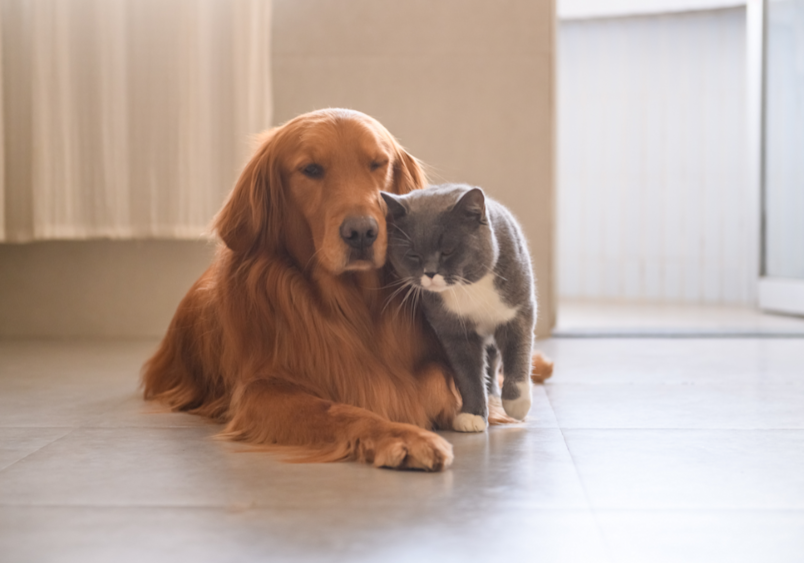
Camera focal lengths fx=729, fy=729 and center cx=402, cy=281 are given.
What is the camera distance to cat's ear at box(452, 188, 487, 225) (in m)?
1.41

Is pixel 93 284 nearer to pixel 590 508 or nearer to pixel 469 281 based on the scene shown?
pixel 469 281

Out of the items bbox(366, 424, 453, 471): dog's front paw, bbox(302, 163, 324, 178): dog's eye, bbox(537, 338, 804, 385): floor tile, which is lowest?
bbox(537, 338, 804, 385): floor tile

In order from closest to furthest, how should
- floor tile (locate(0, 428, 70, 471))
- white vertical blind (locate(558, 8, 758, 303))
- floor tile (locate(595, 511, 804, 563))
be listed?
floor tile (locate(595, 511, 804, 563)), floor tile (locate(0, 428, 70, 471)), white vertical blind (locate(558, 8, 758, 303))

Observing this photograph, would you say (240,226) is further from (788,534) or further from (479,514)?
(788,534)

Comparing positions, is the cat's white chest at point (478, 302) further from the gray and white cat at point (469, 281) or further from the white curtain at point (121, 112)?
the white curtain at point (121, 112)

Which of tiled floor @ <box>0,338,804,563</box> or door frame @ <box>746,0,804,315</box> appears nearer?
tiled floor @ <box>0,338,804,563</box>

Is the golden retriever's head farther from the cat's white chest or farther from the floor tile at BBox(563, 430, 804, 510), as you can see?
the floor tile at BBox(563, 430, 804, 510)

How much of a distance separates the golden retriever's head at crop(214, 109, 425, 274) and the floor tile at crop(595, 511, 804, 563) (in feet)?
2.26

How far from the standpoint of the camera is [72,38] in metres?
3.10

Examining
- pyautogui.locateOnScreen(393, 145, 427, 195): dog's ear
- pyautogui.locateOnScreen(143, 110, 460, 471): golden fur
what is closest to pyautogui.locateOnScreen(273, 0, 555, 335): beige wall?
A: pyautogui.locateOnScreen(393, 145, 427, 195): dog's ear

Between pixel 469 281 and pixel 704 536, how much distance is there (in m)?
0.66

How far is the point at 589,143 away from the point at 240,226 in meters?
4.34

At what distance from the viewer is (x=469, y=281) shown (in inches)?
57.3

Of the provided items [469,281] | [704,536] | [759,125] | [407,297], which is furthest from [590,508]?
[759,125]
